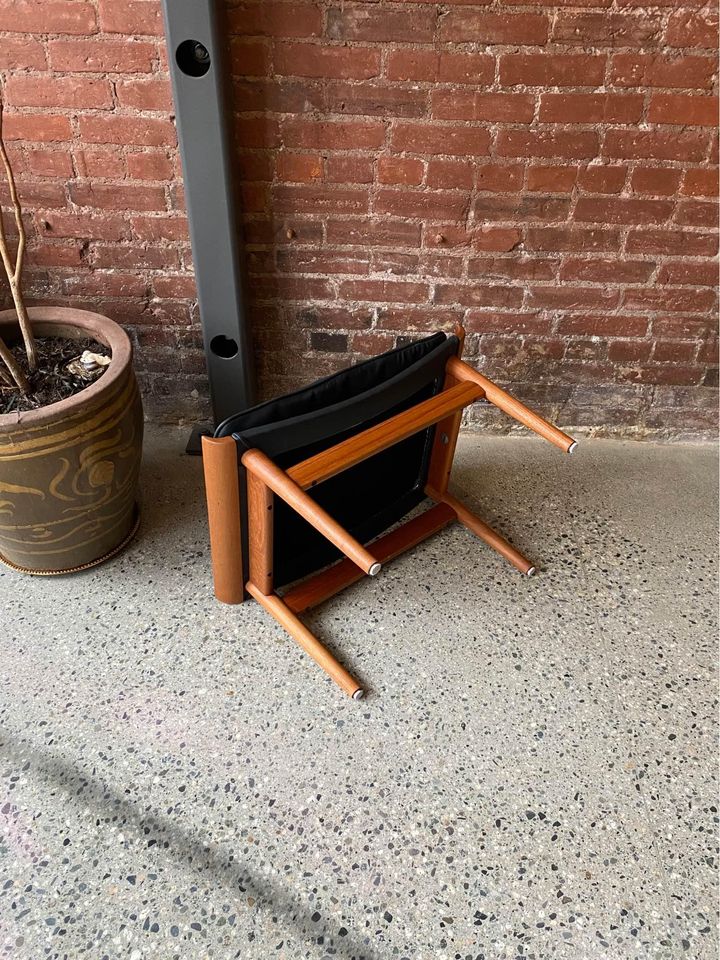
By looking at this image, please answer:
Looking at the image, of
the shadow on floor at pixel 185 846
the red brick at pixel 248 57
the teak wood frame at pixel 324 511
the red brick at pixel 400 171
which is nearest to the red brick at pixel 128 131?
the red brick at pixel 248 57

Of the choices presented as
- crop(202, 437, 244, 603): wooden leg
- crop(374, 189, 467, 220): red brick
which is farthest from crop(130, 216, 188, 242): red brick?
crop(202, 437, 244, 603): wooden leg

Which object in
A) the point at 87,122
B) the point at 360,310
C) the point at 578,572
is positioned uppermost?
the point at 87,122

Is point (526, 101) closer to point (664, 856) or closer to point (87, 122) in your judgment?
point (87, 122)

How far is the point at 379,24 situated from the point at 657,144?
2.47 feet

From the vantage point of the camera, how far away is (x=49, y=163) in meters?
1.83

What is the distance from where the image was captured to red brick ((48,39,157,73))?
5.44 ft

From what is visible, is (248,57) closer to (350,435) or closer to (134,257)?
(134,257)

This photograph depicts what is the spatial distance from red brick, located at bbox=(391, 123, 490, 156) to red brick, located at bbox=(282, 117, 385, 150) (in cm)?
5

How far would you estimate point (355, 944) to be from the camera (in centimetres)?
122

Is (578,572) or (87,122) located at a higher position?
(87,122)

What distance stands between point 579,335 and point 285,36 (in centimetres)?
113

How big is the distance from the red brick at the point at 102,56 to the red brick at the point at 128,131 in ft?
0.36

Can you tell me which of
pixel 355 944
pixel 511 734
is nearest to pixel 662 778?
pixel 511 734

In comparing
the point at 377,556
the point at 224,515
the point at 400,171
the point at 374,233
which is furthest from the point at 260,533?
the point at 400,171
